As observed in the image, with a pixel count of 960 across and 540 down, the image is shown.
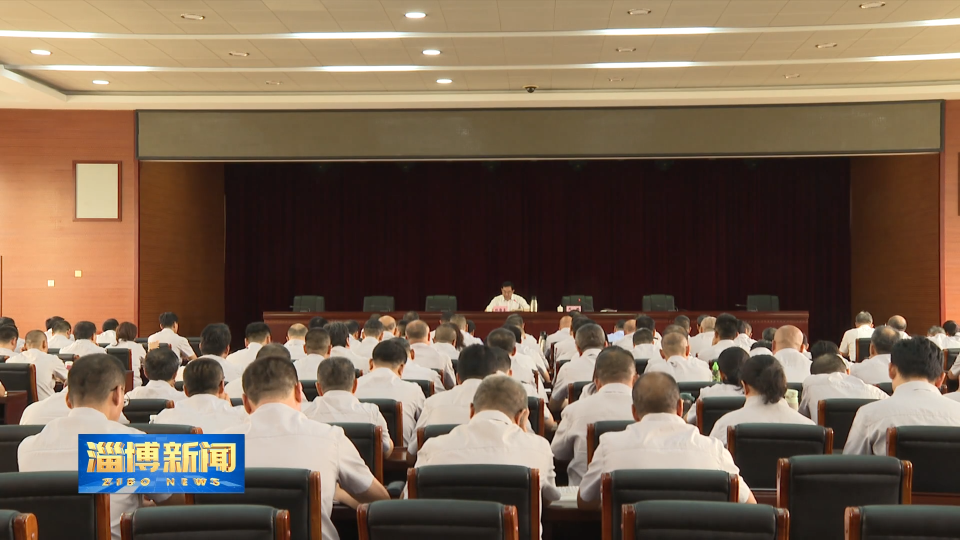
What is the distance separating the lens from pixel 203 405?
4.59 metres

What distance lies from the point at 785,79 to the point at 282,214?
1036 cm

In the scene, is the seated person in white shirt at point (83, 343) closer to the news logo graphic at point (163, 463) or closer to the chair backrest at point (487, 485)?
the news logo graphic at point (163, 463)

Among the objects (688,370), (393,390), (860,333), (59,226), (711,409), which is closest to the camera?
(711,409)

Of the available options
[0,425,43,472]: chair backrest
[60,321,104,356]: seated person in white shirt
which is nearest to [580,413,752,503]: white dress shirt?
[0,425,43,472]: chair backrest

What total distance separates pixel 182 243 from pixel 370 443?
41.8 feet

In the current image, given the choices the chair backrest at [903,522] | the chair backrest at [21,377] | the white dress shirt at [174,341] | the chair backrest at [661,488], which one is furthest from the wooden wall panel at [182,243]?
the chair backrest at [903,522]

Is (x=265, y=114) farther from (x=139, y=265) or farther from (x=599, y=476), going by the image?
(x=599, y=476)

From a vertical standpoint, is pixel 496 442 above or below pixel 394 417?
above

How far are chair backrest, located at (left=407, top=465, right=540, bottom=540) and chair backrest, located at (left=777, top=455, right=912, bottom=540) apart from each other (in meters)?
0.88

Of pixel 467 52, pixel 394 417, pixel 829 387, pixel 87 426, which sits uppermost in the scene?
pixel 467 52

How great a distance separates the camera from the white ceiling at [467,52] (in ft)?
30.7

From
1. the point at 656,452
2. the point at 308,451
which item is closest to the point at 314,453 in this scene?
the point at 308,451

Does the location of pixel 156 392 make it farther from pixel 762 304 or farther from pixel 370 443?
pixel 762 304

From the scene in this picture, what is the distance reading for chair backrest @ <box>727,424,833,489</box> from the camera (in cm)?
Answer: 397
